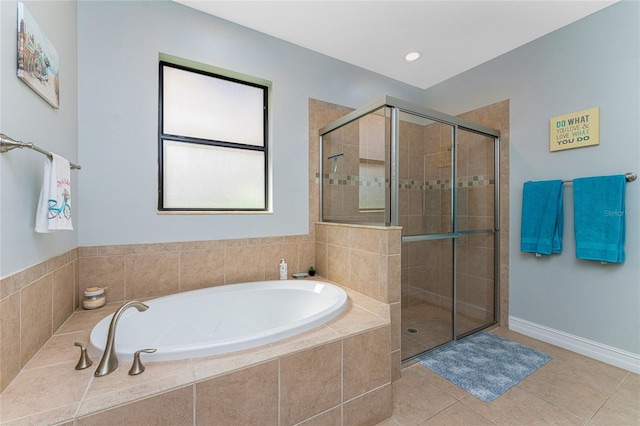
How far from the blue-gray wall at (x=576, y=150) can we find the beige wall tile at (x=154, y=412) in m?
2.80

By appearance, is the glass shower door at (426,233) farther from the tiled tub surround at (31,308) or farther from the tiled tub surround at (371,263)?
the tiled tub surround at (31,308)

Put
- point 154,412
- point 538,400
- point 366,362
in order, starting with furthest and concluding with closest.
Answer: point 538,400 → point 366,362 → point 154,412

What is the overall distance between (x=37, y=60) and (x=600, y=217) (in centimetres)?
349

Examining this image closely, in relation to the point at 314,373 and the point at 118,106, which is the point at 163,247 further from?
the point at 314,373

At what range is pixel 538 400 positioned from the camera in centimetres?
159

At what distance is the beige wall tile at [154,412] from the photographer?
85 cm

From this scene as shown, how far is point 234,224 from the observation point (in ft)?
7.20

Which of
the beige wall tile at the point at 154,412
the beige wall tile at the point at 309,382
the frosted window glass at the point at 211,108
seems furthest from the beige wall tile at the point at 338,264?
the beige wall tile at the point at 154,412

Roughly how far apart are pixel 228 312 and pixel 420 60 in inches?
117

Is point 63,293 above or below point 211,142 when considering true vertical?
below

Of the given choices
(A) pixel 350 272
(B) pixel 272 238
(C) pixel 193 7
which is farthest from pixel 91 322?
(C) pixel 193 7

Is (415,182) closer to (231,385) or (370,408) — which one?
(370,408)

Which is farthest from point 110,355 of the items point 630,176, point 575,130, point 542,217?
point 575,130

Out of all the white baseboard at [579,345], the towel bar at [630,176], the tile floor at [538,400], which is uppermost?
the towel bar at [630,176]
